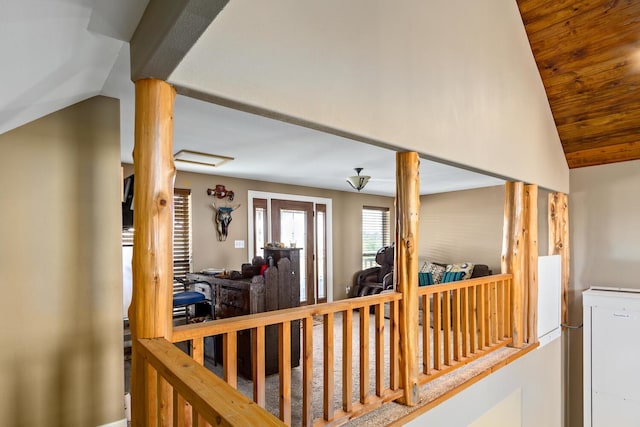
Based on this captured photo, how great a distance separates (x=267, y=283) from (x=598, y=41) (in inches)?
151

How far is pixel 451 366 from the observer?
2871 millimetres

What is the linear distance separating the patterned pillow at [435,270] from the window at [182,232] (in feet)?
12.6

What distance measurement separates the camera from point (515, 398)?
351 cm

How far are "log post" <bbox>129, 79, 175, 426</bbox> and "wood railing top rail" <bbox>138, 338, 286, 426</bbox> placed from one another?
6.5 inches

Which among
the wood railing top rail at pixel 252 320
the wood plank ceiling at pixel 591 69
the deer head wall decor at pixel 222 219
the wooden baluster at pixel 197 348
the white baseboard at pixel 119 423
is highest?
the wood plank ceiling at pixel 591 69

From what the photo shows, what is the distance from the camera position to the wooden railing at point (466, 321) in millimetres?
2742

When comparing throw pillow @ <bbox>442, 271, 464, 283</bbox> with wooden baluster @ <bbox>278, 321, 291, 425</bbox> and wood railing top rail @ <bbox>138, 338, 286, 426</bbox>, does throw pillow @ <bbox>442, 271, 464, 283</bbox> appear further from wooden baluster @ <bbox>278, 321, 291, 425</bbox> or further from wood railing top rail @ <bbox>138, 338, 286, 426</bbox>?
wood railing top rail @ <bbox>138, 338, 286, 426</bbox>

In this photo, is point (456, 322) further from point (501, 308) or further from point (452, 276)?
point (452, 276)

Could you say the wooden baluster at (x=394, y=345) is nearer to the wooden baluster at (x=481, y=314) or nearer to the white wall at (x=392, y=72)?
the white wall at (x=392, y=72)

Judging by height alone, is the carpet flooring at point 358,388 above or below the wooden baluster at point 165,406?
below

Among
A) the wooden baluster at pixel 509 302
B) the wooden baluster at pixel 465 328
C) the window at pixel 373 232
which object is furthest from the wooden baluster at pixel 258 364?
the window at pixel 373 232

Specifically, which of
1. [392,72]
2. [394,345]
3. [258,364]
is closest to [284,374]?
[258,364]

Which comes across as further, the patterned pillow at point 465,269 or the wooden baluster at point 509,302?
the patterned pillow at point 465,269

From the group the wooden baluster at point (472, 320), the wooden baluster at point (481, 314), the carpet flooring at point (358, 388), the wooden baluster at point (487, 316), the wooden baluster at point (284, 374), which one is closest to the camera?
the wooden baluster at point (284, 374)
